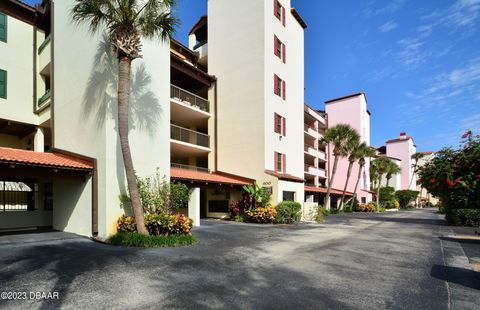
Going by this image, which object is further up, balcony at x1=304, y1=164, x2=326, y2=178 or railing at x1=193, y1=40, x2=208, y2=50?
railing at x1=193, y1=40, x2=208, y2=50

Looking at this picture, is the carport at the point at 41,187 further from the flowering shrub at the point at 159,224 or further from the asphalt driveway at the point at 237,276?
the asphalt driveway at the point at 237,276

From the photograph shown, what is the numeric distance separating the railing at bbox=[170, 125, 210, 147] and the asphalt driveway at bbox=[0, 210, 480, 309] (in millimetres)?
11782

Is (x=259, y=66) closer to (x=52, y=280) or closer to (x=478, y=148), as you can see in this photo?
(x=478, y=148)

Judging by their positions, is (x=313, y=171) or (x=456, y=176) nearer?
(x=456, y=176)

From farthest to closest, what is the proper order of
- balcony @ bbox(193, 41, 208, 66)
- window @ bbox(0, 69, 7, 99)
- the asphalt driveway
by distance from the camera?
balcony @ bbox(193, 41, 208, 66)
window @ bbox(0, 69, 7, 99)
the asphalt driveway

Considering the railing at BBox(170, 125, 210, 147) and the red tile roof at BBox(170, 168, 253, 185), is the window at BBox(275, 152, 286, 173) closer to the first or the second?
the red tile roof at BBox(170, 168, 253, 185)

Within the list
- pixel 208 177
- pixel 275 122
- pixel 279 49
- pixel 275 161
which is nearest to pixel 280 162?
pixel 275 161

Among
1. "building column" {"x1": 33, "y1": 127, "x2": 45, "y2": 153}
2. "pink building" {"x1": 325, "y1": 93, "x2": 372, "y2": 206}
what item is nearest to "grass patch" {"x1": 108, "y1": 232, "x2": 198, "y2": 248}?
"building column" {"x1": 33, "y1": 127, "x2": 45, "y2": 153}

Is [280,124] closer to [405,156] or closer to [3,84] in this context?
[3,84]

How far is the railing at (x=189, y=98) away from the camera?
22.8 m

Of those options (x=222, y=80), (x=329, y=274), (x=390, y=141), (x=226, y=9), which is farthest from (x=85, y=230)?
(x=390, y=141)

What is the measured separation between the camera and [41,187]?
57.5ft

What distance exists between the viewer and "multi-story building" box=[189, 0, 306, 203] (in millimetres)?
24422

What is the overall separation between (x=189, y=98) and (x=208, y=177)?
711cm
